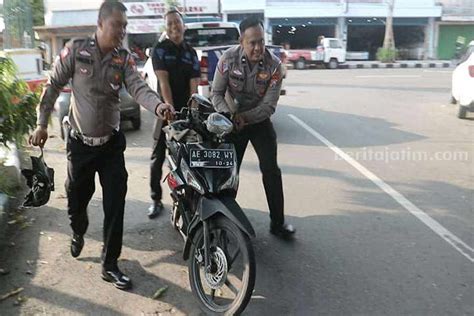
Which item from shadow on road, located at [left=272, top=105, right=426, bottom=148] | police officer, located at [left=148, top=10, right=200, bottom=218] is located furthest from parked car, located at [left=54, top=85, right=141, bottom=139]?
police officer, located at [left=148, top=10, right=200, bottom=218]

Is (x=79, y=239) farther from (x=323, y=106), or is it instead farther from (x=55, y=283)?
(x=323, y=106)

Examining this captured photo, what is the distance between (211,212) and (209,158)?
1.26 ft

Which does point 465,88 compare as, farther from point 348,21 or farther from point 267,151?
point 348,21

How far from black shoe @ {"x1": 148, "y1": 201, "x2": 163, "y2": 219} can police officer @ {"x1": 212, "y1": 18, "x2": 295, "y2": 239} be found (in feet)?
3.88

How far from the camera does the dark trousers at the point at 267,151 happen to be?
14.2 ft

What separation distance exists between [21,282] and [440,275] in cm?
305

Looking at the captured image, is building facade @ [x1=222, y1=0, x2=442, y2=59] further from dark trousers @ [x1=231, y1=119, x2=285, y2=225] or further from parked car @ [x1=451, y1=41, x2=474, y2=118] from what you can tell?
dark trousers @ [x1=231, y1=119, x2=285, y2=225]

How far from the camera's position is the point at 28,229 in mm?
4680

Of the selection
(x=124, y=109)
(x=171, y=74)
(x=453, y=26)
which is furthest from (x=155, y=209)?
(x=453, y=26)

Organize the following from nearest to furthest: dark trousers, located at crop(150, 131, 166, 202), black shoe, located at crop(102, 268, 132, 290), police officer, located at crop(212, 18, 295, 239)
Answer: black shoe, located at crop(102, 268, 132, 290), police officer, located at crop(212, 18, 295, 239), dark trousers, located at crop(150, 131, 166, 202)

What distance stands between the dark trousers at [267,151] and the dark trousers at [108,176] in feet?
3.43

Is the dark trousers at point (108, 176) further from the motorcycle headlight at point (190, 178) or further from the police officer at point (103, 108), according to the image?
the motorcycle headlight at point (190, 178)

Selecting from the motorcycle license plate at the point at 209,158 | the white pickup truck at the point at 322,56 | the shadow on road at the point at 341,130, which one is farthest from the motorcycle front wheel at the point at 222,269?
the white pickup truck at the point at 322,56

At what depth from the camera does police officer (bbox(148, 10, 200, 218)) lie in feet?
15.8
